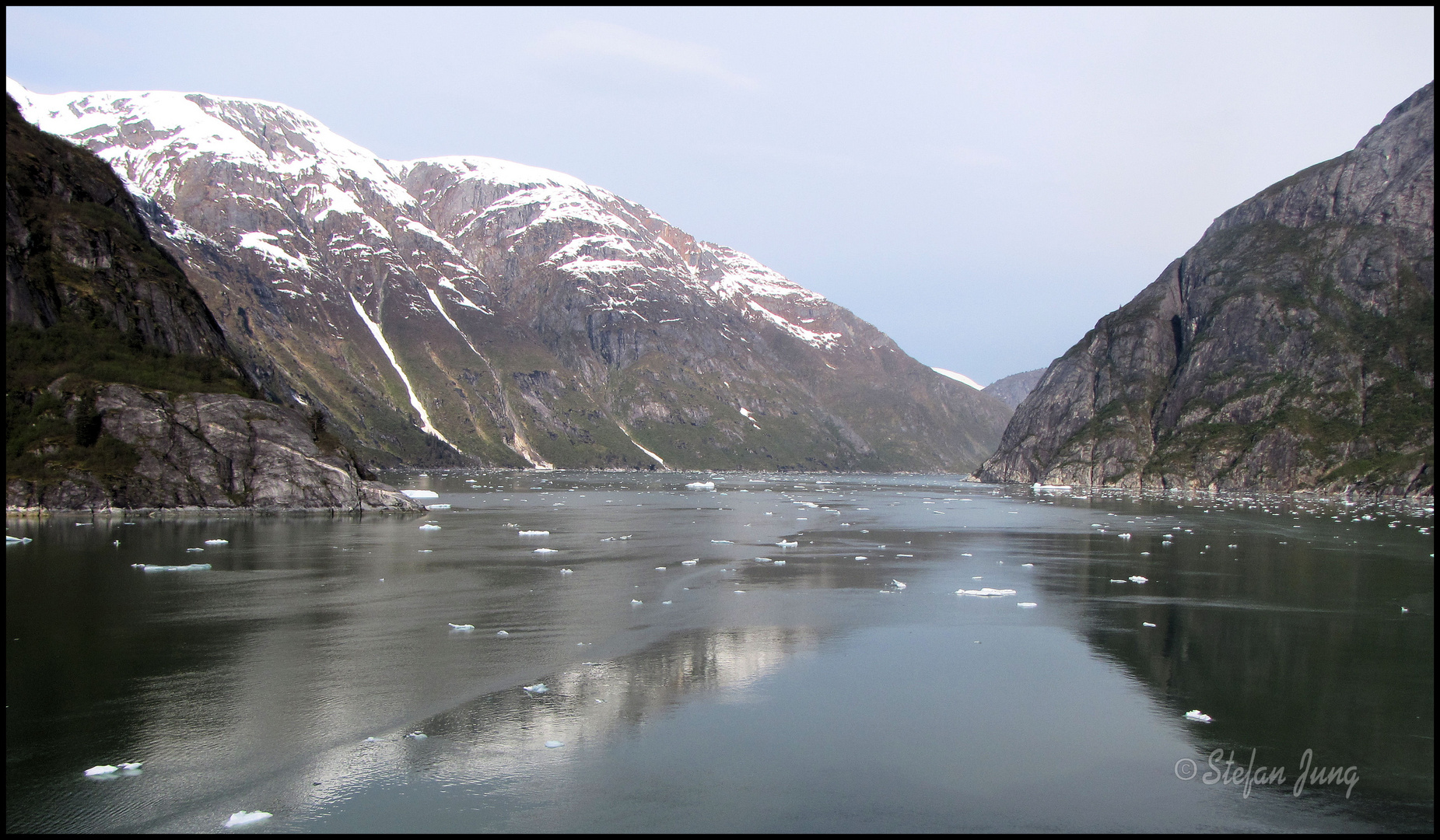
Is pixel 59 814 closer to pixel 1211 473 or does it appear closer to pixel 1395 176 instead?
pixel 1211 473

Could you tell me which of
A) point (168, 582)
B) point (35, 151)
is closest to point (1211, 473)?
point (168, 582)

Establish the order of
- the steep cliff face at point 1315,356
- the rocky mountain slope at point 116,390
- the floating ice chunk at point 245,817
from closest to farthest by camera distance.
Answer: the floating ice chunk at point 245,817
the rocky mountain slope at point 116,390
the steep cliff face at point 1315,356

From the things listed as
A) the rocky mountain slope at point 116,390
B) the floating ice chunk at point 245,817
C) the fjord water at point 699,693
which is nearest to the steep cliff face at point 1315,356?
the fjord water at point 699,693

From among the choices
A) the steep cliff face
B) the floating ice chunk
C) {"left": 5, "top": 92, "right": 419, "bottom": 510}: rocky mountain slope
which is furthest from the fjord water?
the steep cliff face

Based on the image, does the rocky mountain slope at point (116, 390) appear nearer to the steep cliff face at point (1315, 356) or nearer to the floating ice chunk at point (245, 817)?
the floating ice chunk at point (245, 817)

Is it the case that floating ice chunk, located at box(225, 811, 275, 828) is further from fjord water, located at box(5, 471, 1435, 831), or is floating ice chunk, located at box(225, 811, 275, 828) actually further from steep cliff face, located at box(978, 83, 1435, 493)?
steep cliff face, located at box(978, 83, 1435, 493)
